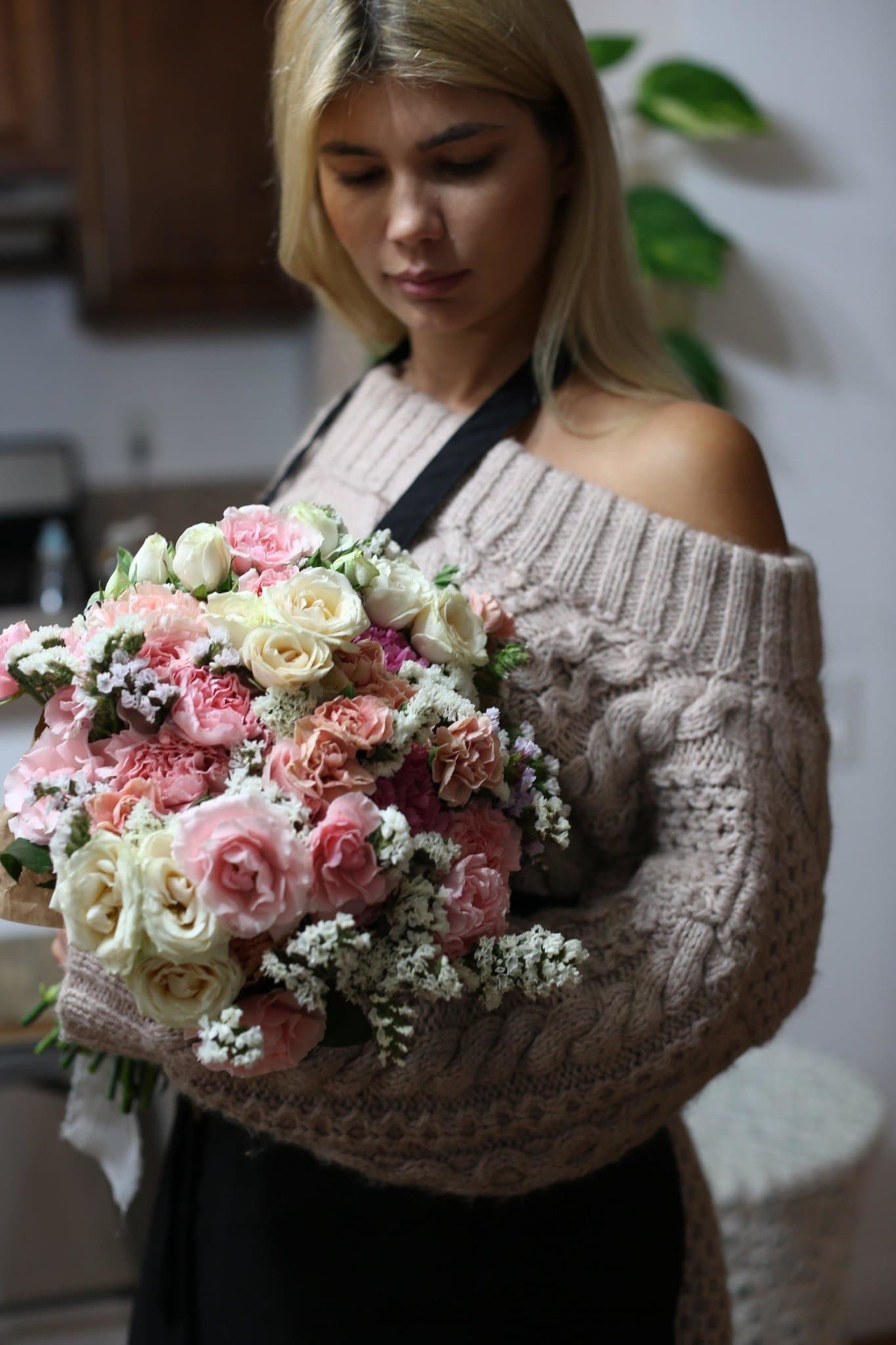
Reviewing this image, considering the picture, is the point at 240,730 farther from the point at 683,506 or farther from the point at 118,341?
the point at 118,341

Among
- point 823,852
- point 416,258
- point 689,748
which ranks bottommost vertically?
point 823,852

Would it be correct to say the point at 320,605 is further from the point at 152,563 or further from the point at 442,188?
the point at 442,188

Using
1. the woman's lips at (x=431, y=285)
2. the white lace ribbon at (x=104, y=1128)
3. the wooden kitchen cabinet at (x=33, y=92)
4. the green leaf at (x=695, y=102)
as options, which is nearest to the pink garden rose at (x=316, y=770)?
the woman's lips at (x=431, y=285)

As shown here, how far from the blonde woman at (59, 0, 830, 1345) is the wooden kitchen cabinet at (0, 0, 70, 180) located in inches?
64.9

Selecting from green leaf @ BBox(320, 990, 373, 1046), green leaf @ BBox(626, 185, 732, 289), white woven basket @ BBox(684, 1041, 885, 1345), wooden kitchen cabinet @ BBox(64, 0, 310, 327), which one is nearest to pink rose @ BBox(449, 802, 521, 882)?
green leaf @ BBox(320, 990, 373, 1046)

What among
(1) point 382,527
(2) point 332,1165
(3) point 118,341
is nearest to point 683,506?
(1) point 382,527

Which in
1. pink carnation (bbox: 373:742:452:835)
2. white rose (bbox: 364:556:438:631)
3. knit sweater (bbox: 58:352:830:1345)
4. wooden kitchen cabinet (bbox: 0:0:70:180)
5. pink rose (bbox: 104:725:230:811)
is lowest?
knit sweater (bbox: 58:352:830:1345)

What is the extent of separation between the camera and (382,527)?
3.50 feet

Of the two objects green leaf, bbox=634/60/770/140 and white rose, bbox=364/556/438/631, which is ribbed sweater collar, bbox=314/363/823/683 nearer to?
white rose, bbox=364/556/438/631

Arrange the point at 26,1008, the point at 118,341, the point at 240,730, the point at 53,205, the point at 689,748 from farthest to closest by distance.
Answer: the point at 118,341 → the point at 53,205 → the point at 26,1008 → the point at 689,748 → the point at 240,730

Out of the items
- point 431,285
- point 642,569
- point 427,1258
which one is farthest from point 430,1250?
point 431,285

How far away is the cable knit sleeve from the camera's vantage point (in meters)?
0.88

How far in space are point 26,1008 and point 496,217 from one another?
1.17 metres

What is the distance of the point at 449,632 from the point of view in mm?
794
